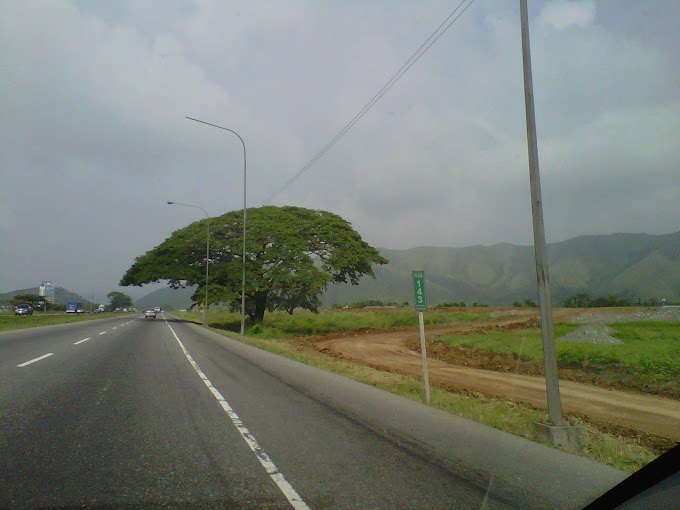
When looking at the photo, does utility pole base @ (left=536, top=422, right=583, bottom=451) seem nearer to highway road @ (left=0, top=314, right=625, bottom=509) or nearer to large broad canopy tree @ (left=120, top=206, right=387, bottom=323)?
highway road @ (left=0, top=314, right=625, bottom=509)

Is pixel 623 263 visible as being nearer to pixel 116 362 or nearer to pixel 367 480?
pixel 116 362

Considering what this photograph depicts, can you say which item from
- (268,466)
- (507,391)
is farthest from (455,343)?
(268,466)

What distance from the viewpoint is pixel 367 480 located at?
533cm

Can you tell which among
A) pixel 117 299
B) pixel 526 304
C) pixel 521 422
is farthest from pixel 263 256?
pixel 117 299

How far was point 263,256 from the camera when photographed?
41.5 meters

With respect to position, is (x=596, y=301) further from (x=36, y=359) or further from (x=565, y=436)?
(x=565, y=436)

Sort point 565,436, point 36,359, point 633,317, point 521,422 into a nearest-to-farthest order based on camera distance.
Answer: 1. point 565,436
2. point 521,422
3. point 36,359
4. point 633,317

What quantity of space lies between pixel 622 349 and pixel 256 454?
1778 centimetres

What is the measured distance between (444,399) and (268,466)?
5772 millimetres

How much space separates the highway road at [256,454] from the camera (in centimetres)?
480

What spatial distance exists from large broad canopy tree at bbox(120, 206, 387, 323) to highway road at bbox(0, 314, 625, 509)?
2824 centimetres

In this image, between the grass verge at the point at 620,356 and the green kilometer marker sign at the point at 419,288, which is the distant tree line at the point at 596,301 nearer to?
the grass verge at the point at 620,356

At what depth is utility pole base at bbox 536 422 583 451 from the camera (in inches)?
280

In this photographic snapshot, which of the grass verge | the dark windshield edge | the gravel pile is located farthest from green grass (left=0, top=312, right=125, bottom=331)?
the gravel pile
